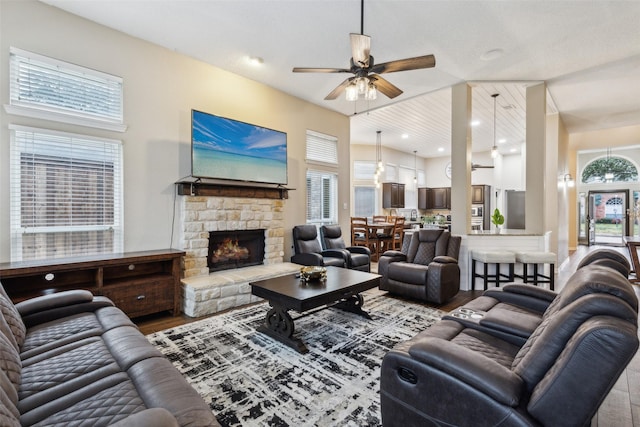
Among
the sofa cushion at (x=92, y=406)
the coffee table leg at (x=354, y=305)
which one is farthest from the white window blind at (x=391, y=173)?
the sofa cushion at (x=92, y=406)

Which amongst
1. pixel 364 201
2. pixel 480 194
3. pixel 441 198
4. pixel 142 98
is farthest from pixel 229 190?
pixel 480 194

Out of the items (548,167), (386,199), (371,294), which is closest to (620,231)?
(548,167)

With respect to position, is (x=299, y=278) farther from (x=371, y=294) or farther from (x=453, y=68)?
(x=453, y=68)

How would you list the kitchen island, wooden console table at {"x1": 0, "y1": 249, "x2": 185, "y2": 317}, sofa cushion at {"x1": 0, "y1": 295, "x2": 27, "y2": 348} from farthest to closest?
1. the kitchen island
2. wooden console table at {"x1": 0, "y1": 249, "x2": 185, "y2": 317}
3. sofa cushion at {"x1": 0, "y1": 295, "x2": 27, "y2": 348}

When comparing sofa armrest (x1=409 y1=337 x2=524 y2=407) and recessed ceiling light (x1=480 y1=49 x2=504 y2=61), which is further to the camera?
recessed ceiling light (x1=480 y1=49 x2=504 y2=61)

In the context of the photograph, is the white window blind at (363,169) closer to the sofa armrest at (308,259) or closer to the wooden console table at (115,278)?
the sofa armrest at (308,259)

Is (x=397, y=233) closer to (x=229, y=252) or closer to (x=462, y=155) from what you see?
(x=462, y=155)

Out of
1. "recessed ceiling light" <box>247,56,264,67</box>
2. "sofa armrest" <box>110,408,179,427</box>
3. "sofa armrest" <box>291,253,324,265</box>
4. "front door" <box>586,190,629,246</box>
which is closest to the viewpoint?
"sofa armrest" <box>110,408,179,427</box>

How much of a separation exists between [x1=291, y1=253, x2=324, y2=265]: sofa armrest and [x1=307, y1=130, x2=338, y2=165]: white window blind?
1.98m

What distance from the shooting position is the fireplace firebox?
4340 mm

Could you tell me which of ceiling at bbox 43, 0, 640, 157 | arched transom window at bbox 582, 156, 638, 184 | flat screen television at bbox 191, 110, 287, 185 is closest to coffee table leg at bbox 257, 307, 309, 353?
flat screen television at bbox 191, 110, 287, 185

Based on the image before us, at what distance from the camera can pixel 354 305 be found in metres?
3.53

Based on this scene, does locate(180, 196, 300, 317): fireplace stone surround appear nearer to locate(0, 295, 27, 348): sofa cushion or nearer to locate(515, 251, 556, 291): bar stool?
locate(0, 295, 27, 348): sofa cushion

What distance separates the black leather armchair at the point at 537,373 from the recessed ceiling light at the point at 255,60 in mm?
4083
